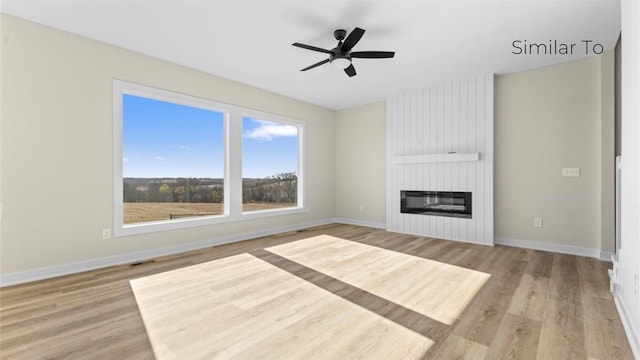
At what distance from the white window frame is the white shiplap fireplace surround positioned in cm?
197

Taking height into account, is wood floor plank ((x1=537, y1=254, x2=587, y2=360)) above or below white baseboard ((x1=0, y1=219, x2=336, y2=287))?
below

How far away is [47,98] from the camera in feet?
9.92

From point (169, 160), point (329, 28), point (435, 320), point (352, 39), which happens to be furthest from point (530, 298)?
point (169, 160)

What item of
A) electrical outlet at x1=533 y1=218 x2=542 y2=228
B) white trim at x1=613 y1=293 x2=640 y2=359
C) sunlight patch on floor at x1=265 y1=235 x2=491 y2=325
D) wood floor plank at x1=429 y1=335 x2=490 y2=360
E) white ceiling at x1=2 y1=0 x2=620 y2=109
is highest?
white ceiling at x1=2 y1=0 x2=620 y2=109

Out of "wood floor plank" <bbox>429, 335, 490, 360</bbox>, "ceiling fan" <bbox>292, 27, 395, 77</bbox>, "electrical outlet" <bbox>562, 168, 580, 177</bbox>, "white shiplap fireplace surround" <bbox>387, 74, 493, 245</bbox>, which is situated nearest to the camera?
"wood floor plank" <bbox>429, 335, 490, 360</bbox>

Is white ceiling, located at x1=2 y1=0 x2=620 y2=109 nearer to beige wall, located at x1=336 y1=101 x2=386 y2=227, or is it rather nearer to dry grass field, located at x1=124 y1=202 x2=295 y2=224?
beige wall, located at x1=336 y1=101 x2=386 y2=227

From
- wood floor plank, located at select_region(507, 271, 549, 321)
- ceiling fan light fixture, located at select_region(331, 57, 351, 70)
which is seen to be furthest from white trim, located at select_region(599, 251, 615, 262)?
ceiling fan light fixture, located at select_region(331, 57, 351, 70)

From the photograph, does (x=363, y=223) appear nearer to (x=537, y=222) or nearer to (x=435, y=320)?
(x=537, y=222)

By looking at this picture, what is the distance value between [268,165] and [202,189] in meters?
1.47

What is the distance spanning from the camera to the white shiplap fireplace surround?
14.8ft

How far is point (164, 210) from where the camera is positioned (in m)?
4.16

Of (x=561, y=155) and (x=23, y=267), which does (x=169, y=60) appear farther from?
(x=561, y=155)

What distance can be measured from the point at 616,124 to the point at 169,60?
6.02 meters

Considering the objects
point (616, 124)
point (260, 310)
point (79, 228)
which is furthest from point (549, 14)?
point (79, 228)
